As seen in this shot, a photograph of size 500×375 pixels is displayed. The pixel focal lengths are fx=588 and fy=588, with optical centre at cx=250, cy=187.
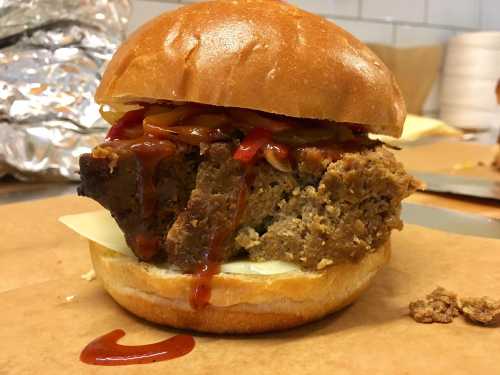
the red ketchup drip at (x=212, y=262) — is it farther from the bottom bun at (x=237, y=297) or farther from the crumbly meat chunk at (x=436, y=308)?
the crumbly meat chunk at (x=436, y=308)

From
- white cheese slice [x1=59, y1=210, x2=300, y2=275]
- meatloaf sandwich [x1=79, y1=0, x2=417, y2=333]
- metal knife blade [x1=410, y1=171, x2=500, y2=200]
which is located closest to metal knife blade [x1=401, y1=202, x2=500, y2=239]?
metal knife blade [x1=410, y1=171, x2=500, y2=200]

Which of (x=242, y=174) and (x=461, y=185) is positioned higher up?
(x=242, y=174)

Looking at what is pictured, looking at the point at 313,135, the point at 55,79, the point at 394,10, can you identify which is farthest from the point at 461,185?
the point at 394,10

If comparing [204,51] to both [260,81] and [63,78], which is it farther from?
[63,78]

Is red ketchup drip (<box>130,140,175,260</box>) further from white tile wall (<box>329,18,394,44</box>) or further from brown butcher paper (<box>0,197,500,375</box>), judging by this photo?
white tile wall (<box>329,18,394,44</box>)

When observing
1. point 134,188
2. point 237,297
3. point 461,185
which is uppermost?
point 134,188

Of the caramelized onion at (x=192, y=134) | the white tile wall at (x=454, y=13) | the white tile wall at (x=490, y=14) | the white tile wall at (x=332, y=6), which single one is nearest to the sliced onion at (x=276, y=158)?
the caramelized onion at (x=192, y=134)

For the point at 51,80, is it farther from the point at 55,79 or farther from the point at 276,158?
the point at 276,158
